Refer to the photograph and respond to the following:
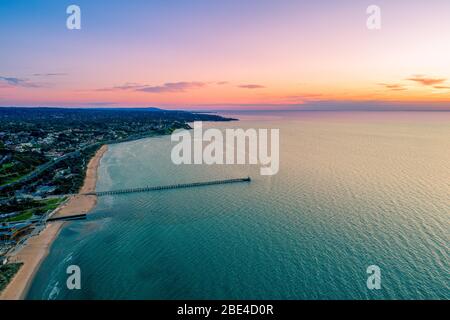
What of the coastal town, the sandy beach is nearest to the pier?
the sandy beach

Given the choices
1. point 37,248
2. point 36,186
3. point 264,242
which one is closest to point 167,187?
point 37,248

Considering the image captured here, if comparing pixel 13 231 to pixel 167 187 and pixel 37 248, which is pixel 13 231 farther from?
pixel 167 187

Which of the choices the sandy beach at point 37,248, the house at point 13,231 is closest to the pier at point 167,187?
the sandy beach at point 37,248

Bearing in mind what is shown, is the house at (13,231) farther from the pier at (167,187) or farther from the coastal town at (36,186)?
the pier at (167,187)

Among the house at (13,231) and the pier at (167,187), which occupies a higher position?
the pier at (167,187)

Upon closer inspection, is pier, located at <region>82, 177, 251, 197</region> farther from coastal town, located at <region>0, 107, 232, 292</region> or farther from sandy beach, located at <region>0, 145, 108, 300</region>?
coastal town, located at <region>0, 107, 232, 292</region>

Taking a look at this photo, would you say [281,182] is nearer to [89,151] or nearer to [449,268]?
[449,268]

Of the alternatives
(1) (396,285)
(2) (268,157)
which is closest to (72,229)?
(1) (396,285)
